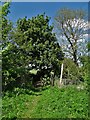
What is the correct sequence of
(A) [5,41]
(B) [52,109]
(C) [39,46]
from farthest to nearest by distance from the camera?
(C) [39,46] < (A) [5,41] < (B) [52,109]

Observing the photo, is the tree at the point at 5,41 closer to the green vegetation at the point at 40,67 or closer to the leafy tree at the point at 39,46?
the green vegetation at the point at 40,67

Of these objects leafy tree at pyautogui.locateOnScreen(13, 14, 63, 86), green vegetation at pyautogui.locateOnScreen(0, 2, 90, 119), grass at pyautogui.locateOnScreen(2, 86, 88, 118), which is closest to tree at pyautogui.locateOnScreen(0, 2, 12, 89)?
green vegetation at pyautogui.locateOnScreen(0, 2, 90, 119)

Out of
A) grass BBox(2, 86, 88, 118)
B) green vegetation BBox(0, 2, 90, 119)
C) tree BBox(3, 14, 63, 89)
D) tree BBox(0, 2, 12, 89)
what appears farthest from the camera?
tree BBox(3, 14, 63, 89)

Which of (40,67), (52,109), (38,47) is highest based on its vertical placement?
(38,47)

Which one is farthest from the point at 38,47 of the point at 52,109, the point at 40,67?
the point at 52,109

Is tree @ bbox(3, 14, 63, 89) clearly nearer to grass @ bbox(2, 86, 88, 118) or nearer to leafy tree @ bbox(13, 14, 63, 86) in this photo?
leafy tree @ bbox(13, 14, 63, 86)

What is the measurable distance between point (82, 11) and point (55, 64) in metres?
6.97

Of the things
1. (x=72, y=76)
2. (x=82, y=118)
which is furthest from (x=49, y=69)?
(x=82, y=118)

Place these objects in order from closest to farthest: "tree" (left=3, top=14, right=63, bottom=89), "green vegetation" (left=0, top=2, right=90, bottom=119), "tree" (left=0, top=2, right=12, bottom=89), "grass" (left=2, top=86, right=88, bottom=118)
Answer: "grass" (left=2, top=86, right=88, bottom=118)
"green vegetation" (left=0, top=2, right=90, bottom=119)
"tree" (left=0, top=2, right=12, bottom=89)
"tree" (left=3, top=14, right=63, bottom=89)

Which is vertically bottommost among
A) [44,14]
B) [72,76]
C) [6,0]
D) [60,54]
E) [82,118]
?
[82,118]

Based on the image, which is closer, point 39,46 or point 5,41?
point 5,41

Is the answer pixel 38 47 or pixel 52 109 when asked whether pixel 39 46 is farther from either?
pixel 52 109

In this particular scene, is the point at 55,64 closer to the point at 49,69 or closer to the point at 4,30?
the point at 49,69

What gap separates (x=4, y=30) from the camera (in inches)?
645
